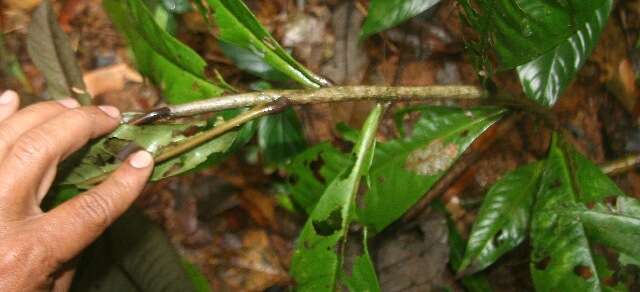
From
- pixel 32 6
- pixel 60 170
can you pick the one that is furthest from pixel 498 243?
pixel 32 6

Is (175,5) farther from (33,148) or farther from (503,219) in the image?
(503,219)

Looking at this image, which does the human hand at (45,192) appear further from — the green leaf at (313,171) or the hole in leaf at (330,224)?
the green leaf at (313,171)

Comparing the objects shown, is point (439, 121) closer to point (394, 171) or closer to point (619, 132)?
point (394, 171)

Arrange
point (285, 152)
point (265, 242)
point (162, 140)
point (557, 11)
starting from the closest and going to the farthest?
point (557, 11) → point (162, 140) → point (285, 152) → point (265, 242)

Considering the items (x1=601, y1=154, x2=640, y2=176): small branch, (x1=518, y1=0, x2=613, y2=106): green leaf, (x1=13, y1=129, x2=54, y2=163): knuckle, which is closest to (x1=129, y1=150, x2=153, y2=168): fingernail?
(x1=13, y1=129, x2=54, y2=163): knuckle

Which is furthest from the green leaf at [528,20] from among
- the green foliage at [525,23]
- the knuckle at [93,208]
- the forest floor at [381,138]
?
the forest floor at [381,138]

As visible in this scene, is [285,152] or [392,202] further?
[285,152]

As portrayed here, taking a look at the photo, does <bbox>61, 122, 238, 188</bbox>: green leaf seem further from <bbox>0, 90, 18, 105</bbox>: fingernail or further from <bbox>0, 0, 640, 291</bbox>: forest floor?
<bbox>0, 0, 640, 291</bbox>: forest floor
